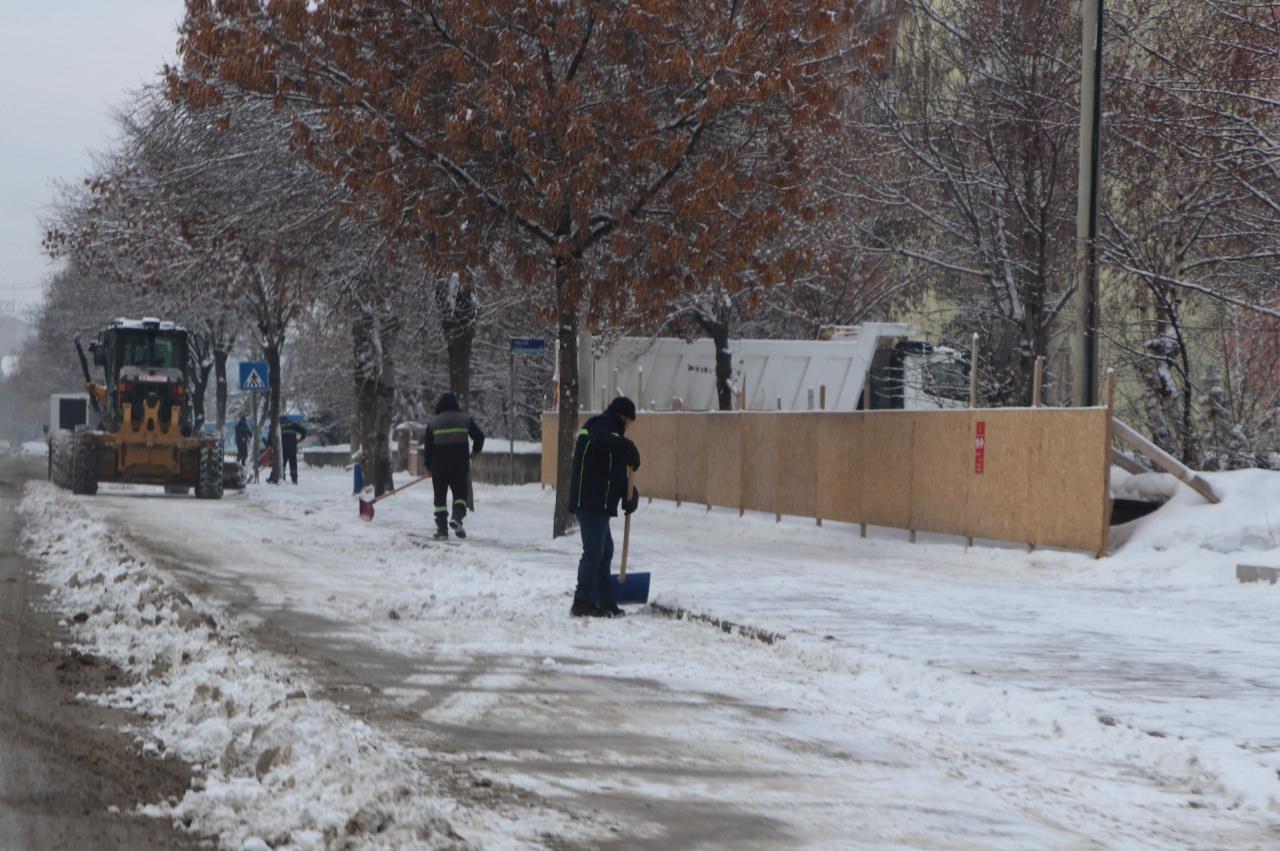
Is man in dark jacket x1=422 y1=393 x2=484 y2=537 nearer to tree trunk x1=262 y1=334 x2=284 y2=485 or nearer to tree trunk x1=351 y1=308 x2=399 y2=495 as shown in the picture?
tree trunk x1=351 y1=308 x2=399 y2=495

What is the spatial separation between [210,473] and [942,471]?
56.9 feet

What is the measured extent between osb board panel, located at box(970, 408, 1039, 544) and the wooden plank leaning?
893 millimetres

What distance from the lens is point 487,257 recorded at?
20.9 metres

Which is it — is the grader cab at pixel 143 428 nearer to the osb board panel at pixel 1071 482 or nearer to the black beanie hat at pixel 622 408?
the osb board panel at pixel 1071 482

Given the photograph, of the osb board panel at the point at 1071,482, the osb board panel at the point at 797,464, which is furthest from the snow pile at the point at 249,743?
the osb board panel at the point at 797,464

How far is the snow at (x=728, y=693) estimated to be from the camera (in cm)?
646

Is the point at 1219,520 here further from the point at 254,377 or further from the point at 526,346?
the point at 254,377

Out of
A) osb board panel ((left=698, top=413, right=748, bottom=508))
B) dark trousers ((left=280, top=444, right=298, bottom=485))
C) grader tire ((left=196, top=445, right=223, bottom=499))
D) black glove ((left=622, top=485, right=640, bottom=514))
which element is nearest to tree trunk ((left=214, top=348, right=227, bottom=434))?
dark trousers ((left=280, top=444, right=298, bottom=485))

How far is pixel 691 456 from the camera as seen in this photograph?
2855cm

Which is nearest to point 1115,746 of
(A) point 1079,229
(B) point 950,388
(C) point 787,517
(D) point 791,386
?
(A) point 1079,229

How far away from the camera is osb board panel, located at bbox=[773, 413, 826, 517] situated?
2366 cm

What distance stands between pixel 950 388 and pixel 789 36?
9344mm

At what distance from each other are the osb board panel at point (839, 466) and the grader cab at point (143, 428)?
1411 centimetres

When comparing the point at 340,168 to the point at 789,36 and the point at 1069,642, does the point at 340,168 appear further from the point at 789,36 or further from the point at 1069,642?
the point at 1069,642
